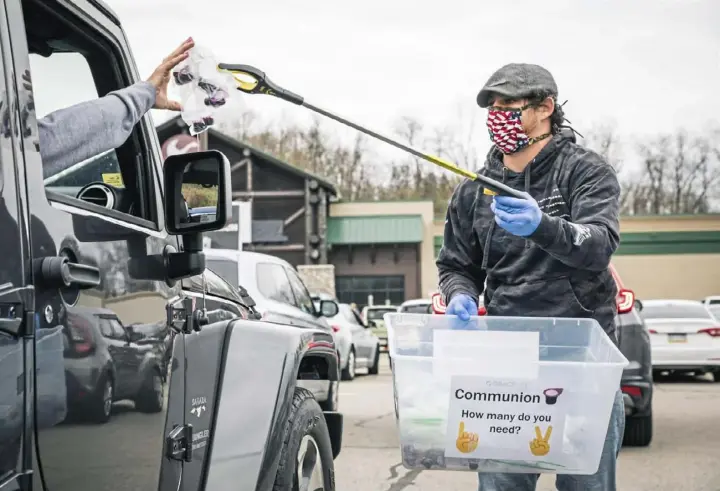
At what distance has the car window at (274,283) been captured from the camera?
32.4 feet

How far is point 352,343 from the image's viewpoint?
658 inches

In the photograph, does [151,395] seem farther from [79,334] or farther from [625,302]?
[625,302]

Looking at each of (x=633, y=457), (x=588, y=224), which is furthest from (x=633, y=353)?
(x=588, y=224)

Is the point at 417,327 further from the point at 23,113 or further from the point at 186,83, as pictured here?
the point at 23,113

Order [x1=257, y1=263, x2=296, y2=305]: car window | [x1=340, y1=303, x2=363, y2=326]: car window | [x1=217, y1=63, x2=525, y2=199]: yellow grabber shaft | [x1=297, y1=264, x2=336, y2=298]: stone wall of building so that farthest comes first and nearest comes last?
[x1=297, y1=264, x2=336, y2=298]: stone wall of building < [x1=340, y1=303, x2=363, y2=326]: car window < [x1=257, y1=263, x2=296, y2=305]: car window < [x1=217, y1=63, x2=525, y2=199]: yellow grabber shaft

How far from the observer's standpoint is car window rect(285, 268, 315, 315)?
10430 millimetres

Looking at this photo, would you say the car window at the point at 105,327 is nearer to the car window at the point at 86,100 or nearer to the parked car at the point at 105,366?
the parked car at the point at 105,366

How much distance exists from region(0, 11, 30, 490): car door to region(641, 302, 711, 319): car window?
13749 mm

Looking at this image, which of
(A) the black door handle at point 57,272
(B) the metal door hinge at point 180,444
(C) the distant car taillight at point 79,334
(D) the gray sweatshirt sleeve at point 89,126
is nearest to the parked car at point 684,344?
(B) the metal door hinge at point 180,444

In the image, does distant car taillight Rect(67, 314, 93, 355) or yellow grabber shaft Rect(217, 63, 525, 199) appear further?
yellow grabber shaft Rect(217, 63, 525, 199)

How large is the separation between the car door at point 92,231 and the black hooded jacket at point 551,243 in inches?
41.8

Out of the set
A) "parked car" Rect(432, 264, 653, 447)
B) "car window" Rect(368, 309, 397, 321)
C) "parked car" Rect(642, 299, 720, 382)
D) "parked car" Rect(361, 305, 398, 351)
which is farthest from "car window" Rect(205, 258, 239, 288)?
"car window" Rect(368, 309, 397, 321)

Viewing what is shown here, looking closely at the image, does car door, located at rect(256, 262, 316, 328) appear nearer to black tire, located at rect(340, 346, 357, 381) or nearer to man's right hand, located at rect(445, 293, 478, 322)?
black tire, located at rect(340, 346, 357, 381)

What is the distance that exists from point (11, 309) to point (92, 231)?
0.48 meters
